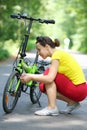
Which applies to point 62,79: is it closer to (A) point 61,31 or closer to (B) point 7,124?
(B) point 7,124

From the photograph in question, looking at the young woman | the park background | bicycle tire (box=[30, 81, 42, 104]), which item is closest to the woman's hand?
the young woman

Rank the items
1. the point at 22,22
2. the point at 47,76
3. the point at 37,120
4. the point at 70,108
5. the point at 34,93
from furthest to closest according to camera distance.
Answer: the point at 22,22
the point at 34,93
the point at 70,108
the point at 47,76
the point at 37,120

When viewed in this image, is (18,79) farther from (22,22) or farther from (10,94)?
(22,22)

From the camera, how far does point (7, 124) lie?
7.45 metres

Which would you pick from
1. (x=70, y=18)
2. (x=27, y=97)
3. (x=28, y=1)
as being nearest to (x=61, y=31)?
(x=70, y=18)

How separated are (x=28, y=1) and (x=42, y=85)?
35.8m

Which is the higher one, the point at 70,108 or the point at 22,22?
the point at 22,22

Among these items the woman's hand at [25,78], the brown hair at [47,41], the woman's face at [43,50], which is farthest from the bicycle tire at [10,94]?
the brown hair at [47,41]

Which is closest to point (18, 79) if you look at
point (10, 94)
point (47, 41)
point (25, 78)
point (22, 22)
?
point (10, 94)

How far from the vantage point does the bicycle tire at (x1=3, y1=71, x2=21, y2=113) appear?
26.9 feet

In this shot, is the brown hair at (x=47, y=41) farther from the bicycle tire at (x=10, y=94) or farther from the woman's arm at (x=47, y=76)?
the bicycle tire at (x=10, y=94)

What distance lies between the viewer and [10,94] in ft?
27.7

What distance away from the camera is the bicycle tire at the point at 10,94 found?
8.21m

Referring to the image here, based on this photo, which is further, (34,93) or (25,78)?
(34,93)
